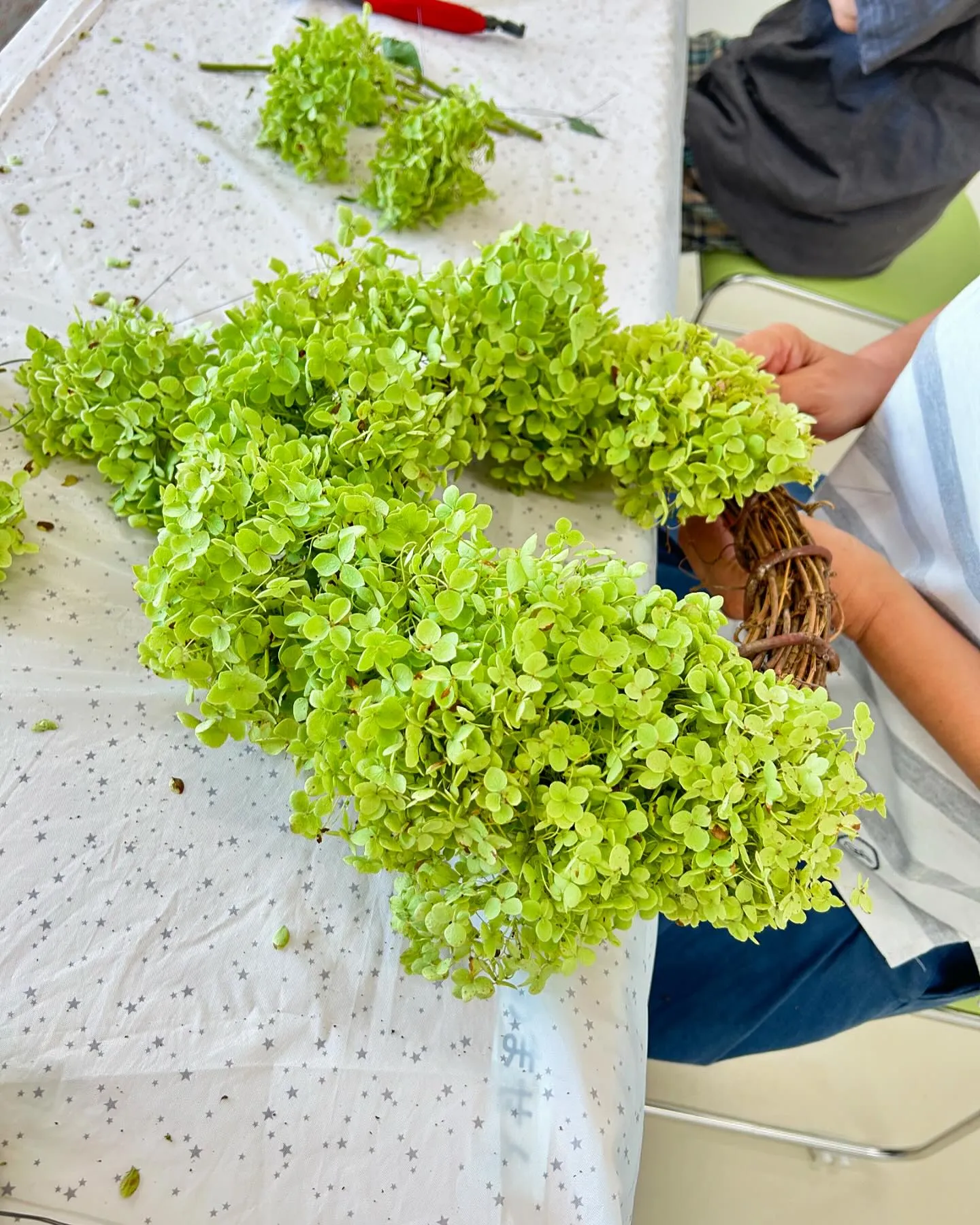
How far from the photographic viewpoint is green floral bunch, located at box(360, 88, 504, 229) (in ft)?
2.74

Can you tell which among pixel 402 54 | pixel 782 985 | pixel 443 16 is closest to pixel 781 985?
pixel 782 985

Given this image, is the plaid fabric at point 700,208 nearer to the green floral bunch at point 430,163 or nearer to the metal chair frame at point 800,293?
the metal chair frame at point 800,293

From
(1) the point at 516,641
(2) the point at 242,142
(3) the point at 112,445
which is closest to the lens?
(1) the point at 516,641

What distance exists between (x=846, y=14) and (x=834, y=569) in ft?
3.05

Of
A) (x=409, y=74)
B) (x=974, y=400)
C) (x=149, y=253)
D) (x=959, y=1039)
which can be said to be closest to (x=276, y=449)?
(x=149, y=253)

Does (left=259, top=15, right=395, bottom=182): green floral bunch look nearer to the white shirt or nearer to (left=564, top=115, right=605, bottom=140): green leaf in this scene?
(left=564, top=115, right=605, bottom=140): green leaf

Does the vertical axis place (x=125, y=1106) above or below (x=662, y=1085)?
above

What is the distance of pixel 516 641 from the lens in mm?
385

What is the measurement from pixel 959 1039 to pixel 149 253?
1.53m

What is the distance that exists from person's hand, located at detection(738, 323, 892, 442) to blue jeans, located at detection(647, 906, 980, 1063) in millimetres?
516

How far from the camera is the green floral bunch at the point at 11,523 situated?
541mm

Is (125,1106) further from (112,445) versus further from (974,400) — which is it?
(974,400)

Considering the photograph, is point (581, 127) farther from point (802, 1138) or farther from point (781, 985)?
point (802, 1138)

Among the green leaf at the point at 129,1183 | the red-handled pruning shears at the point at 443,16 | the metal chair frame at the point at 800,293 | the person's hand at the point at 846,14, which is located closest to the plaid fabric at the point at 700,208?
the metal chair frame at the point at 800,293
